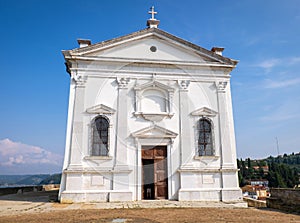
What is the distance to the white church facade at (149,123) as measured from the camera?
1248cm

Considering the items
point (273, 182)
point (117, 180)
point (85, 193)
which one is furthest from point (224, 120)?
point (273, 182)

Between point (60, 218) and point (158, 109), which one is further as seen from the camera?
point (158, 109)

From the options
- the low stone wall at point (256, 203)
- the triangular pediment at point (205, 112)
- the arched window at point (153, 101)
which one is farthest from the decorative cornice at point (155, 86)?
the low stone wall at point (256, 203)

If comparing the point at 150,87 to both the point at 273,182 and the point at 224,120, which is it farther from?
the point at 273,182

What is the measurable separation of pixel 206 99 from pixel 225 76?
1946 mm

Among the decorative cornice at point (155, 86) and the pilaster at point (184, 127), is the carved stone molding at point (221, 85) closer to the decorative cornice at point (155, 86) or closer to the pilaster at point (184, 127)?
the pilaster at point (184, 127)

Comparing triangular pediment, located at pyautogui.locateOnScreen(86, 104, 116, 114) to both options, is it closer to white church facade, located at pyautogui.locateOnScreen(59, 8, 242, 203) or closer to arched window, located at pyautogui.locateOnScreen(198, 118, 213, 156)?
white church facade, located at pyautogui.locateOnScreen(59, 8, 242, 203)

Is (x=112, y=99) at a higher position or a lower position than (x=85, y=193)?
higher

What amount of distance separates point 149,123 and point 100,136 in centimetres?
272

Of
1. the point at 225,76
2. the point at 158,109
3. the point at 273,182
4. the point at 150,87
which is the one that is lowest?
the point at 273,182

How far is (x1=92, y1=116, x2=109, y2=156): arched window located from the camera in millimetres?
12773

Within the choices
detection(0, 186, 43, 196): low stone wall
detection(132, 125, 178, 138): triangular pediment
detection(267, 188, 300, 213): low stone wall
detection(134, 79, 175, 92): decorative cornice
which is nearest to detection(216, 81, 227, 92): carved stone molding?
detection(134, 79, 175, 92): decorative cornice

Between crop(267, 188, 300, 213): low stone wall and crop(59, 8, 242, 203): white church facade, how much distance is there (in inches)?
65.8

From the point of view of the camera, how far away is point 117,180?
487 inches
